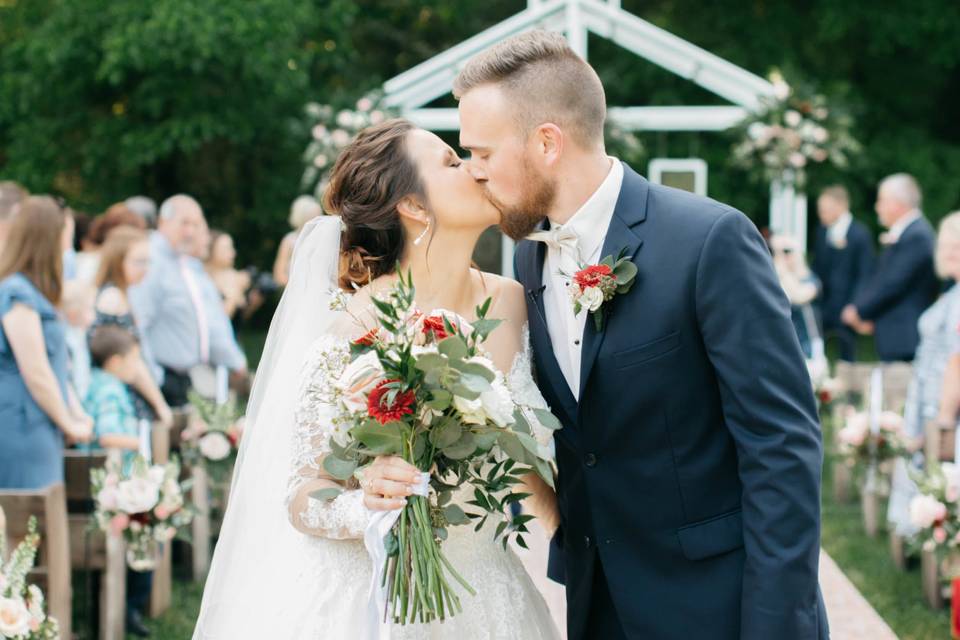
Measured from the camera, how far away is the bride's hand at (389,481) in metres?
2.87

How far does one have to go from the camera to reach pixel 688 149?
19609mm

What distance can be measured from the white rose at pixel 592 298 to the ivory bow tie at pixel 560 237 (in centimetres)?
22

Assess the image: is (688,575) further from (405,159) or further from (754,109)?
(754,109)

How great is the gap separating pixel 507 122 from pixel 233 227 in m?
19.4

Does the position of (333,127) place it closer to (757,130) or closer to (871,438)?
(757,130)

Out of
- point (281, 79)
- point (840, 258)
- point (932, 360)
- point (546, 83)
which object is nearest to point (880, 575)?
point (932, 360)

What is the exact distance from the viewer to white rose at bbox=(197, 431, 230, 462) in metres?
7.00

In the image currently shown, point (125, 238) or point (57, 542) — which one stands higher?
point (125, 238)

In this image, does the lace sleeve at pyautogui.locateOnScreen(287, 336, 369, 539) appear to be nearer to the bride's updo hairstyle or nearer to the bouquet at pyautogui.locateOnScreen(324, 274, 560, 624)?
the bouquet at pyautogui.locateOnScreen(324, 274, 560, 624)

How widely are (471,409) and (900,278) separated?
812 cm

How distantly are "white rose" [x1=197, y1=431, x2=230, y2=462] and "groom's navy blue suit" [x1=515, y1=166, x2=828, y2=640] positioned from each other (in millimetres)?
4111

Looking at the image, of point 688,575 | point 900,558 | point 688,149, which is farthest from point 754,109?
point 688,575

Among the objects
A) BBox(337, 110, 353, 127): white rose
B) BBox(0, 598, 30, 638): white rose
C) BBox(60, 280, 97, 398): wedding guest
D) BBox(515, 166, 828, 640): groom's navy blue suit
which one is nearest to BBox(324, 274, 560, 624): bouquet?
BBox(515, 166, 828, 640): groom's navy blue suit

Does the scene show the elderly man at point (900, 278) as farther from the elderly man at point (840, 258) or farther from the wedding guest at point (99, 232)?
the wedding guest at point (99, 232)
